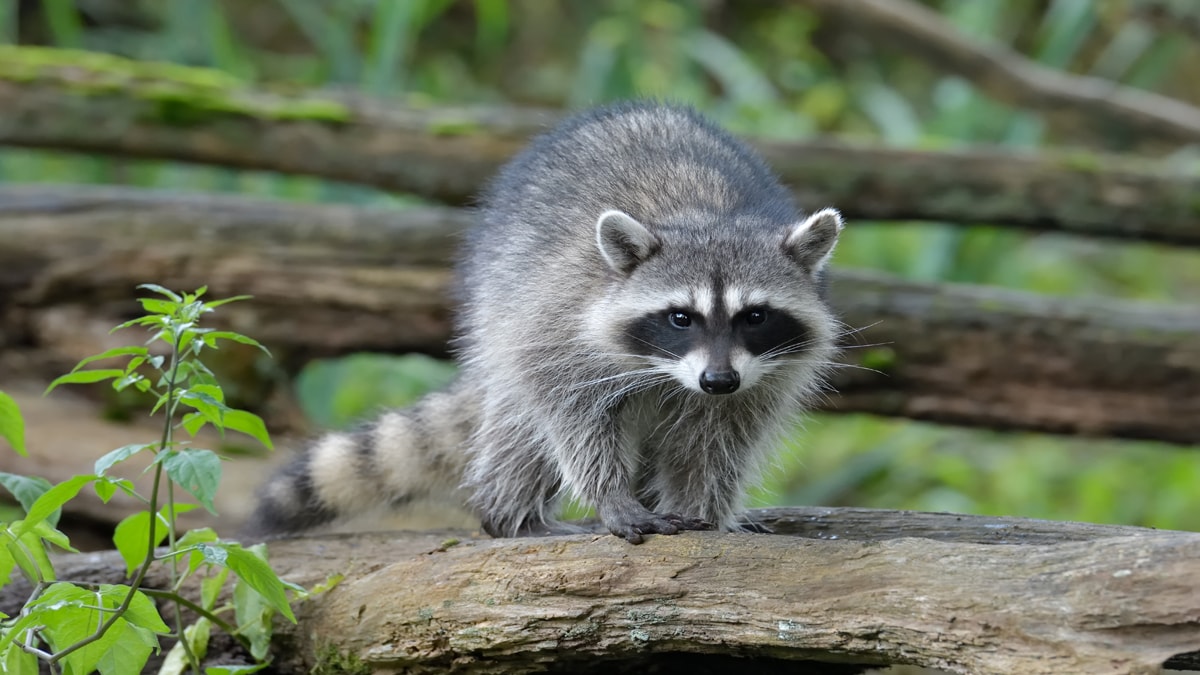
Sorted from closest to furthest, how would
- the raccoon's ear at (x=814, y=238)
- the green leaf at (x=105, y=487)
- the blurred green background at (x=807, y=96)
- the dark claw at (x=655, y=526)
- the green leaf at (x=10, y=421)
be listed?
the green leaf at (x=105, y=487)
the green leaf at (x=10, y=421)
the dark claw at (x=655, y=526)
the raccoon's ear at (x=814, y=238)
the blurred green background at (x=807, y=96)

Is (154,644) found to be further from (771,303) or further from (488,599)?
(771,303)

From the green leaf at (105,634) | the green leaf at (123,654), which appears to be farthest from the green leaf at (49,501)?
the green leaf at (123,654)

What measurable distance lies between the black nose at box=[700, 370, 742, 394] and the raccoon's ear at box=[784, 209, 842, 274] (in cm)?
42

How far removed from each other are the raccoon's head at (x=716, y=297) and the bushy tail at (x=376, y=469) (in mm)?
725

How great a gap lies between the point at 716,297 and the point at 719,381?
223mm

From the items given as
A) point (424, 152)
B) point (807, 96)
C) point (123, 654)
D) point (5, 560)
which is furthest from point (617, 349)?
point (807, 96)

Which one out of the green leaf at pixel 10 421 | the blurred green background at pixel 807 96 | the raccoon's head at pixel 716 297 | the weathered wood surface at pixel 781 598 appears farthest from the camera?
the blurred green background at pixel 807 96

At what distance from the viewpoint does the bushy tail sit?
3.23 metres

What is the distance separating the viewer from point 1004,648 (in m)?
1.94

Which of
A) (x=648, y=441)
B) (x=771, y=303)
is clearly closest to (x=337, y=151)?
(x=648, y=441)

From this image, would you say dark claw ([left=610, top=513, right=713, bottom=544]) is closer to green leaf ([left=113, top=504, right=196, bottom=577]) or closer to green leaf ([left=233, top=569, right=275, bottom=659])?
green leaf ([left=233, top=569, right=275, bottom=659])

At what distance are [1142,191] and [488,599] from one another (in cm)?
341

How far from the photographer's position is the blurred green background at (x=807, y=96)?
5.70m

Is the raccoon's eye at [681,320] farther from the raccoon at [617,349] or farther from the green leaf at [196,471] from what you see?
the green leaf at [196,471]
